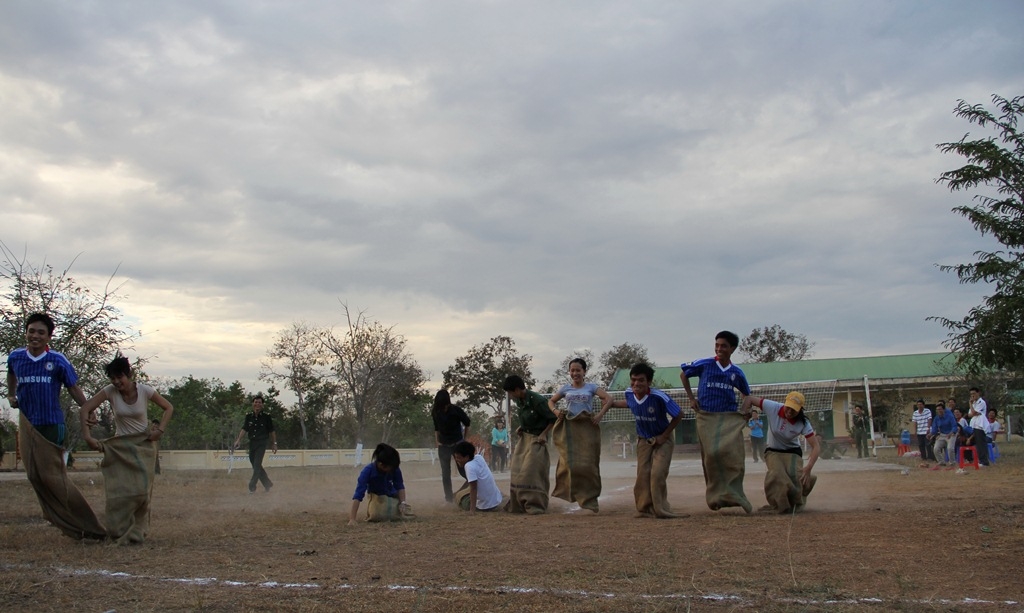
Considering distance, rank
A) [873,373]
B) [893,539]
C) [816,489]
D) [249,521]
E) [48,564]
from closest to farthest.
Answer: [48,564] → [893,539] → [249,521] → [816,489] → [873,373]

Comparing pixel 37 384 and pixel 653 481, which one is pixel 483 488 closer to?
pixel 653 481

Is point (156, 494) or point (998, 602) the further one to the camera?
point (156, 494)

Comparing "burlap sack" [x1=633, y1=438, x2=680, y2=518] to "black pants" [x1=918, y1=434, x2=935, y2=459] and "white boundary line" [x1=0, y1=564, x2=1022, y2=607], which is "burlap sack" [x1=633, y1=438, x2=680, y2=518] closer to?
"white boundary line" [x1=0, y1=564, x2=1022, y2=607]

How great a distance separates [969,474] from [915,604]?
43.7 feet

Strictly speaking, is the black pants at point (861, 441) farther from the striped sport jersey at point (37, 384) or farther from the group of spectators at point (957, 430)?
the striped sport jersey at point (37, 384)

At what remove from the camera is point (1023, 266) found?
365 inches

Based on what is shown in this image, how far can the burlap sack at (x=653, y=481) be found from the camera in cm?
881

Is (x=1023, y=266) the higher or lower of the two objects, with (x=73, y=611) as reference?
higher

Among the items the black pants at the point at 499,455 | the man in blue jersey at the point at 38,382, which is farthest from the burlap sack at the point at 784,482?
the black pants at the point at 499,455

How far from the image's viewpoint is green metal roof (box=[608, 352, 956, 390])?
5044 cm

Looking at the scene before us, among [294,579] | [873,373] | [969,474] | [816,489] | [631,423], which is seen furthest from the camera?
[873,373]

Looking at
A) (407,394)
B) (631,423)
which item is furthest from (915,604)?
(407,394)

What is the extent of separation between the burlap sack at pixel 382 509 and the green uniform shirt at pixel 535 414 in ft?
6.31

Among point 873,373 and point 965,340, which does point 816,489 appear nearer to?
point 965,340
